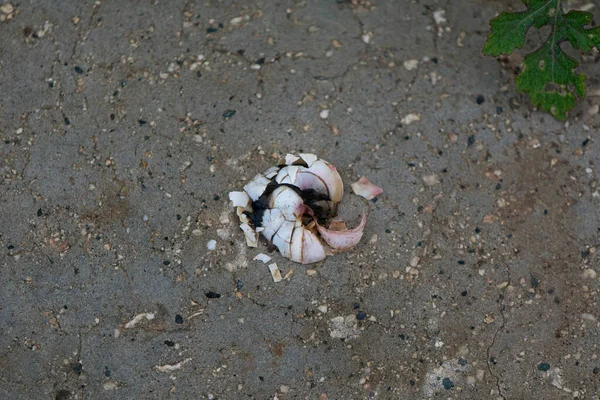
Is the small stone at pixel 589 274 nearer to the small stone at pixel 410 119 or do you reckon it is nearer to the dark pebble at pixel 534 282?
the dark pebble at pixel 534 282

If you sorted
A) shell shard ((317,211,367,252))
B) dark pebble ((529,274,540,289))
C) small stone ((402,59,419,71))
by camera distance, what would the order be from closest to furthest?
shell shard ((317,211,367,252)) < dark pebble ((529,274,540,289)) < small stone ((402,59,419,71))

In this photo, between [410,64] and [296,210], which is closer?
[296,210]

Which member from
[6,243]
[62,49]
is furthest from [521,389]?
[62,49]

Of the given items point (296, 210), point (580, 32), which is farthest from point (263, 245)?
point (580, 32)

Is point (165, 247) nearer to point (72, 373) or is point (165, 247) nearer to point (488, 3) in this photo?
point (72, 373)

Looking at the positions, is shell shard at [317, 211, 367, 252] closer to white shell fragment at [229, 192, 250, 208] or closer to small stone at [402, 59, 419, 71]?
white shell fragment at [229, 192, 250, 208]

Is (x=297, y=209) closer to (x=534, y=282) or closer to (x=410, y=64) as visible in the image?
(x=410, y=64)

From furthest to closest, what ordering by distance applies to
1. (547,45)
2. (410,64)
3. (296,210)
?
(410,64)
(547,45)
(296,210)

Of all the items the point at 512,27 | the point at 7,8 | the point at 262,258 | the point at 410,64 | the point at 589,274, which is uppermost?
the point at 7,8

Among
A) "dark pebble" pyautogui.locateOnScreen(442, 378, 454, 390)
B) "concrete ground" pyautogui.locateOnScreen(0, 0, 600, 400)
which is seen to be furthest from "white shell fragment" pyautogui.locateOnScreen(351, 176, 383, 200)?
"dark pebble" pyautogui.locateOnScreen(442, 378, 454, 390)
